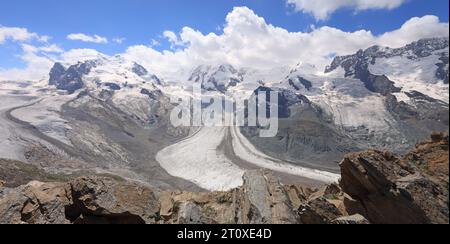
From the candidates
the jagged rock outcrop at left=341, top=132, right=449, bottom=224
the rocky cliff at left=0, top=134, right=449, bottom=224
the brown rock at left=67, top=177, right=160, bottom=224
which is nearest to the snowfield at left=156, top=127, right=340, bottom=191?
the rocky cliff at left=0, top=134, right=449, bottom=224

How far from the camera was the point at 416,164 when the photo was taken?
48.2 ft

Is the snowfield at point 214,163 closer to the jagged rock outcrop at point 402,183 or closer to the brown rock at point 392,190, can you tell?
the brown rock at point 392,190

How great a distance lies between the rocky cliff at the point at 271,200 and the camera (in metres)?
13.3

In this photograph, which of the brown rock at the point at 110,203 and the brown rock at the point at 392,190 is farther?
the brown rock at the point at 110,203

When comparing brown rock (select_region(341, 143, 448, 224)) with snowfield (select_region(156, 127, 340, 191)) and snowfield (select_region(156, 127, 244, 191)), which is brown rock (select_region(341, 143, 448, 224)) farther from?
snowfield (select_region(156, 127, 244, 191))

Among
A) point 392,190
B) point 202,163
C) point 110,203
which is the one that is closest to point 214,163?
point 202,163

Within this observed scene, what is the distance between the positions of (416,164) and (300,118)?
184 m

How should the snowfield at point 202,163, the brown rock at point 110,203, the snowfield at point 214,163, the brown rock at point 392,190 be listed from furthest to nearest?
the snowfield at point 214,163 → the snowfield at point 202,163 → the brown rock at point 110,203 → the brown rock at point 392,190

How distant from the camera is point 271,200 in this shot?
19.4 m

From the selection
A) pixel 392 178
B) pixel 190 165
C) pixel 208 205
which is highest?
pixel 392 178

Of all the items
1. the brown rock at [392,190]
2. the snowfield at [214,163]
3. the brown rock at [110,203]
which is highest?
the brown rock at [392,190]

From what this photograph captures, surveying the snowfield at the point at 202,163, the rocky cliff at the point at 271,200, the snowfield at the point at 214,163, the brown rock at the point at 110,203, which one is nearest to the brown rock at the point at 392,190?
the rocky cliff at the point at 271,200
